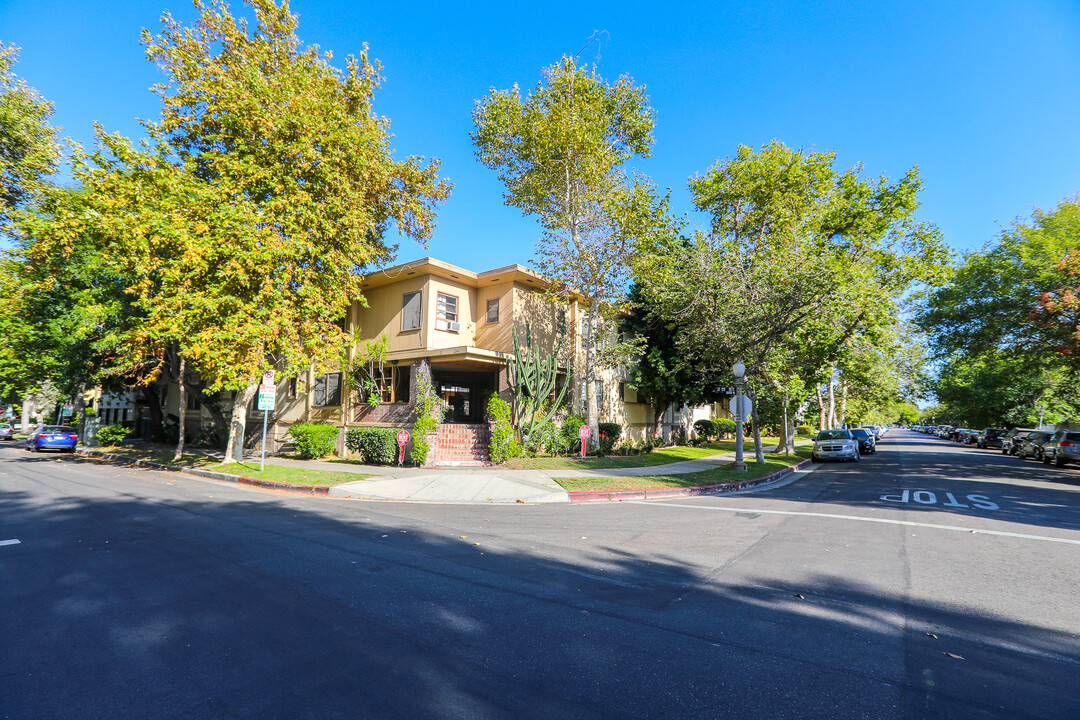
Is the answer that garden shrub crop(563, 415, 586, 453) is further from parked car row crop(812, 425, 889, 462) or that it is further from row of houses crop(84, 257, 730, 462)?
parked car row crop(812, 425, 889, 462)

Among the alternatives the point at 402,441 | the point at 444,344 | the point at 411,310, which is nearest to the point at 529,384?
the point at 444,344

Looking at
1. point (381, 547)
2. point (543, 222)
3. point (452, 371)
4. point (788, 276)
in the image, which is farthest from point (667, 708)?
point (452, 371)

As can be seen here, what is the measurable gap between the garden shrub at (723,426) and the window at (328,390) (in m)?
25.7

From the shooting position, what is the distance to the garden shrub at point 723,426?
35.5 meters

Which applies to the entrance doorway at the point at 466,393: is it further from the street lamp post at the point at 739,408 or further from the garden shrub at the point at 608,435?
the street lamp post at the point at 739,408

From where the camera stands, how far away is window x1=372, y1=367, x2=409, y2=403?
2095 cm

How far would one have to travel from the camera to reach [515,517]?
30.2 ft

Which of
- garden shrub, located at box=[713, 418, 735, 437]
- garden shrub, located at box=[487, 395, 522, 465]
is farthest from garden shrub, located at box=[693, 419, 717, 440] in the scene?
garden shrub, located at box=[487, 395, 522, 465]

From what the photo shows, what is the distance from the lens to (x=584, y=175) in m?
19.5

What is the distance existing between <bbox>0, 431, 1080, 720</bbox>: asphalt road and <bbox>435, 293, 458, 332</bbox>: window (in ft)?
39.7

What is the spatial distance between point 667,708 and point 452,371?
2081 centimetres

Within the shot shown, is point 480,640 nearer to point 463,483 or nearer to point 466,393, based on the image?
point 463,483

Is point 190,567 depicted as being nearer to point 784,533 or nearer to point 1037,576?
point 784,533

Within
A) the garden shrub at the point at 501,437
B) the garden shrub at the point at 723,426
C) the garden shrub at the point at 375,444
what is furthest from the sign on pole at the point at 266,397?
the garden shrub at the point at 723,426
